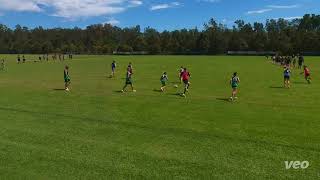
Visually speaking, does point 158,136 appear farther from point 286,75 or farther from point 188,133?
point 286,75

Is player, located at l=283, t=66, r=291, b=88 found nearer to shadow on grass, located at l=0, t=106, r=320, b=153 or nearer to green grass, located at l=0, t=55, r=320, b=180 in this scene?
green grass, located at l=0, t=55, r=320, b=180

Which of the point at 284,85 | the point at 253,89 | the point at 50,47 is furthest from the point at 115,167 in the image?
the point at 50,47

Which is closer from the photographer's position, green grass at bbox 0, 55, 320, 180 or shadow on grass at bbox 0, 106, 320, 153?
green grass at bbox 0, 55, 320, 180

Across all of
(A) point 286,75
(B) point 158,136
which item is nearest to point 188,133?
(B) point 158,136

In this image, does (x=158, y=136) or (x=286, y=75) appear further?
(x=286, y=75)

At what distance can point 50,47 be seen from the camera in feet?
643

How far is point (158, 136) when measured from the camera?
19.0 metres

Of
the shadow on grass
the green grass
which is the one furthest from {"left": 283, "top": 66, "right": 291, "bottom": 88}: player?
the shadow on grass

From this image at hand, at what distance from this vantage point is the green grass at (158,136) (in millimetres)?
14352

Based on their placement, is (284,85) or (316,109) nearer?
(316,109)

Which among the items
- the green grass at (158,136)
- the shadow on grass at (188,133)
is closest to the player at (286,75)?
the green grass at (158,136)

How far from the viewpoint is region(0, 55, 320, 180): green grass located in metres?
14.4

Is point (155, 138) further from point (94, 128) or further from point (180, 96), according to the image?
point (180, 96)

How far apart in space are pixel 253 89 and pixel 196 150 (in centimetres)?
2088
